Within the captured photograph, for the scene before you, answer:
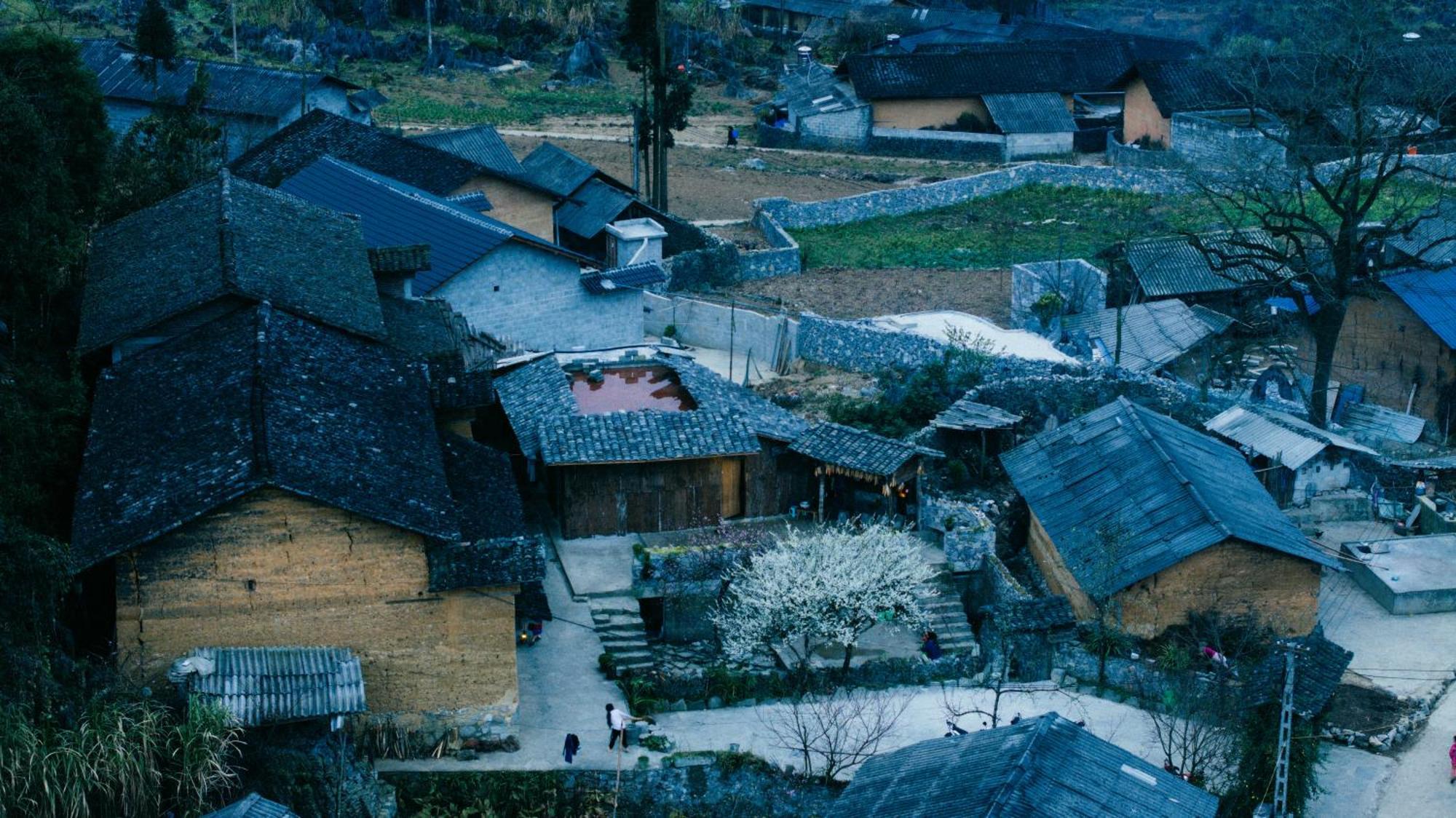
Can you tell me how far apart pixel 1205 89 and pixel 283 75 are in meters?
30.3

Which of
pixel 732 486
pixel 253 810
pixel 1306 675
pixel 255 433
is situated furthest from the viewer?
pixel 732 486

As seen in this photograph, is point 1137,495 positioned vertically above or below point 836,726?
above

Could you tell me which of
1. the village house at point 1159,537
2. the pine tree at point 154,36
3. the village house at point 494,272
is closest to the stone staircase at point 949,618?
the village house at point 1159,537

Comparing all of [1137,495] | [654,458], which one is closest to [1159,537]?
[1137,495]

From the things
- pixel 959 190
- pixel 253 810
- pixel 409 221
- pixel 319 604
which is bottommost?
pixel 253 810

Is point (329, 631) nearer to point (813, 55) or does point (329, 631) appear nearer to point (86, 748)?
point (86, 748)

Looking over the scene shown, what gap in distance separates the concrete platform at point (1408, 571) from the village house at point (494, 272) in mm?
15528

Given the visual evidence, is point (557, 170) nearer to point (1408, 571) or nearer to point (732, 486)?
point (732, 486)

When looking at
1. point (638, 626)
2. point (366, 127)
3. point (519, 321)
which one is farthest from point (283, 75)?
point (638, 626)

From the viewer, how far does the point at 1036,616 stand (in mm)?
25391

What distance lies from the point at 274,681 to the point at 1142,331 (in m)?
23.0

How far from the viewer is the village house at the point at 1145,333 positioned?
37.7m

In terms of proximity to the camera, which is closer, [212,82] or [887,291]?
[887,291]

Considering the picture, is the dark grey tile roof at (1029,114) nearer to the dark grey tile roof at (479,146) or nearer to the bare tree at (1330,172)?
the bare tree at (1330,172)
